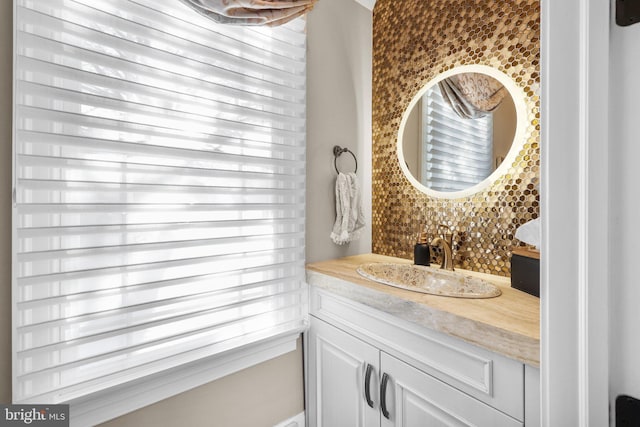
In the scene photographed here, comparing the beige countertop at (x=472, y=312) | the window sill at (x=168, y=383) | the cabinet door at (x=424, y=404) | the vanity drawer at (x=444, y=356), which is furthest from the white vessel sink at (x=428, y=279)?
the window sill at (x=168, y=383)

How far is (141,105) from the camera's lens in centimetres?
108

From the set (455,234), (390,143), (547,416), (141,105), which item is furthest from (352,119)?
(547,416)

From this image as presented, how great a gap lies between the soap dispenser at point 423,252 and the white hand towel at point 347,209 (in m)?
0.35

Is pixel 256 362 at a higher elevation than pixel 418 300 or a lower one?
lower

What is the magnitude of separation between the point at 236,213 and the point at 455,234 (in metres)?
1.05

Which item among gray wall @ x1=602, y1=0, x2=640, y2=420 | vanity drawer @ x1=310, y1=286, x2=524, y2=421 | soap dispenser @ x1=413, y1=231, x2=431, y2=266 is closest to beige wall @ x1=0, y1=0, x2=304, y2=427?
vanity drawer @ x1=310, y1=286, x2=524, y2=421

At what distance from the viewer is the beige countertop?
0.76m

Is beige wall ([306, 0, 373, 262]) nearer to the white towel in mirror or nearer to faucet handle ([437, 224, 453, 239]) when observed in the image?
faucet handle ([437, 224, 453, 239])

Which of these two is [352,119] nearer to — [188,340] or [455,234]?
[455,234]

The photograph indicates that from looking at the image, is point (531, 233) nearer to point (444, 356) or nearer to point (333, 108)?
point (444, 356)

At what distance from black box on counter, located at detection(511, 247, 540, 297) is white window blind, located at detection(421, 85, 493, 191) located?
43 cm

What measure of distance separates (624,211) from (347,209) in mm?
1243

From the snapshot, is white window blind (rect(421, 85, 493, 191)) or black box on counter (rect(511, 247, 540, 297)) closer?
black box on counter (rect(511, 247, 540, 297))

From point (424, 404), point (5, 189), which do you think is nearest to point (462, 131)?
point (424, 404)
